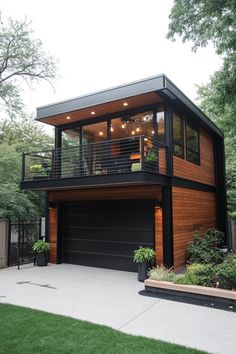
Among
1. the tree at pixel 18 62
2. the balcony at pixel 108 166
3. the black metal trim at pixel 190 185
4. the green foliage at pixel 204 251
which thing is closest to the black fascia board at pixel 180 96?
the balcony at pixel 108 166

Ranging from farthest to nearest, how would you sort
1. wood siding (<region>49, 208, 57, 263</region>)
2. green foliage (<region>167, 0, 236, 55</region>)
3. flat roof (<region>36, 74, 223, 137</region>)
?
1. wood siding (<region>49, 208, 57, 263</region>)
2. flat roof (<region>36, 74, 223, 137</region>)
3. green foliage (<region>167, 0, 236, 55</region>)

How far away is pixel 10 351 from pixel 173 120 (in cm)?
745

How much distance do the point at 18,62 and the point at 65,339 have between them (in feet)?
41.5

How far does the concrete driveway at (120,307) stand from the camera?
4.17m

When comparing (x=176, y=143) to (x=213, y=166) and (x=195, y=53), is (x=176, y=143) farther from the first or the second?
(x=213, y=166)

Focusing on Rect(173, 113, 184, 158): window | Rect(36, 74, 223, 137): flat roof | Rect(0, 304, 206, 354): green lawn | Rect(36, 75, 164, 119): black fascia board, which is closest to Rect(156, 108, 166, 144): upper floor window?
Rect(173, 113, 184, 158): window

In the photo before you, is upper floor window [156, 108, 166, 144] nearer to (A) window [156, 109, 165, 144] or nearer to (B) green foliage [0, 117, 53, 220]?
(A) window [156, 109, 165, 144]

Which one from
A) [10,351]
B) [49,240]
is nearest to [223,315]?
[10,351]

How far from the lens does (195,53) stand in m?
8.45

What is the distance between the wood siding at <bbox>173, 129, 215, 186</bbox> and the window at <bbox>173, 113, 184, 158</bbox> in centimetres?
26

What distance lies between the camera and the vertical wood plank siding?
8134mm

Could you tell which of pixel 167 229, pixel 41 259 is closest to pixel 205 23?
pixel 167 229

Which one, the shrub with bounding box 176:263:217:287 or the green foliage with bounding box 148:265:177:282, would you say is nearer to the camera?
the shrub with bounding box 176:263:217:287

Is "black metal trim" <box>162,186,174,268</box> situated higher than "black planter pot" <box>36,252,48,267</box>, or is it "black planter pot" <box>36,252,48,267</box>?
"black metal trim" <box>162,186,174,268</box>
